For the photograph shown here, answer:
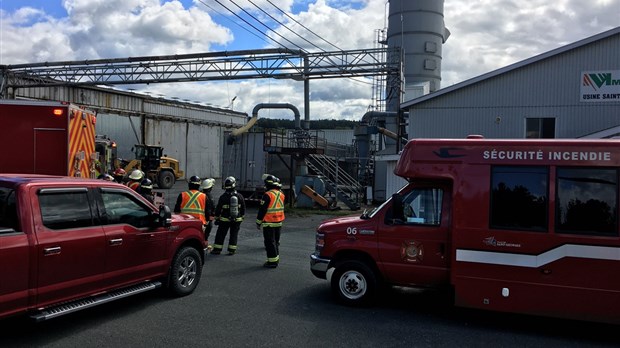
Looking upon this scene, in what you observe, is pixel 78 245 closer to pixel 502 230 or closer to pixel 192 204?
pixel 192 204

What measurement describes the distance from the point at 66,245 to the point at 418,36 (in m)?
28.8

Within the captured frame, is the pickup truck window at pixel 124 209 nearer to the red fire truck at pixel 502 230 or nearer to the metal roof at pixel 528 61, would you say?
the red fire truck at pixel 502 230

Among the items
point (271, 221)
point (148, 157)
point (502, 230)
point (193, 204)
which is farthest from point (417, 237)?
point (148, 157)

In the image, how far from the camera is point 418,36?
30.8 meters

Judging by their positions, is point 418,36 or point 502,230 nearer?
point 502,230

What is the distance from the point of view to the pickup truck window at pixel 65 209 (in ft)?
17.0

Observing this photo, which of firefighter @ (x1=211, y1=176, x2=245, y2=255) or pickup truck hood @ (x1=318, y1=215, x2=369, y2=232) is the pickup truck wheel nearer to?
pickup truck hood @ (x1=318, y1=215, x2=369, y2=232)

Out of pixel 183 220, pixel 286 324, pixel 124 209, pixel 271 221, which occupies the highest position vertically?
pixel 124 209

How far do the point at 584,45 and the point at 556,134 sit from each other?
11.4 ft

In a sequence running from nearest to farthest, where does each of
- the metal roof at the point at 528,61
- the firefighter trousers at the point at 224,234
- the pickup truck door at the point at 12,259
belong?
the pickup truck door at the point at 12,259 < the firefighter trousers at the point at 224,234 < the metal roof at the point at 528,61

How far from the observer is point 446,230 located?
21.0 feet

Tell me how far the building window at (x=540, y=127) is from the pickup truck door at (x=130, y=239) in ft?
55.4

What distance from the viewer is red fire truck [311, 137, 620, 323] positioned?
18.5ft

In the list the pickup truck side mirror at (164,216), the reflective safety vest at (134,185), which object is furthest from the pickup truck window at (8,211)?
the reflective safety vest at (134,185)
